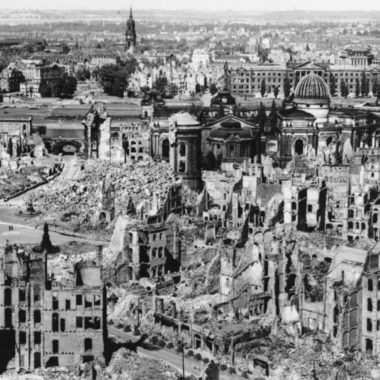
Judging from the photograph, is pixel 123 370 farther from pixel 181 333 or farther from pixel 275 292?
pixel 275 292

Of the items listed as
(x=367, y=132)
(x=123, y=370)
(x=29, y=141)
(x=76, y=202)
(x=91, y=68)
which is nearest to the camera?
(x=123, y=370)

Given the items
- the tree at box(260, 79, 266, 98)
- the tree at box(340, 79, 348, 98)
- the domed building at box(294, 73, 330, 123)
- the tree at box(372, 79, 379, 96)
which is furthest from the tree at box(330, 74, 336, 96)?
the domed building at box(294, 73, 330, 123)

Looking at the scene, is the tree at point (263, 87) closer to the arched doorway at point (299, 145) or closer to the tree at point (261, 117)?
the tree at point (261, 117)

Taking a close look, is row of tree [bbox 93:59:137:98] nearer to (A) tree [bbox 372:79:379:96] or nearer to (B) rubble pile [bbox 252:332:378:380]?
(A) tree [bbox 372:79:379:96]

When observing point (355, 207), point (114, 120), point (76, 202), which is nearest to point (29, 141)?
point (114, 120)

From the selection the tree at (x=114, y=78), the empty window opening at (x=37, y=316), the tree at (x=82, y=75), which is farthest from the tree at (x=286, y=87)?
the empty window opening at (x=37, y=316)

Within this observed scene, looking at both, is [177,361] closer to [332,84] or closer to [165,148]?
[165,148]
